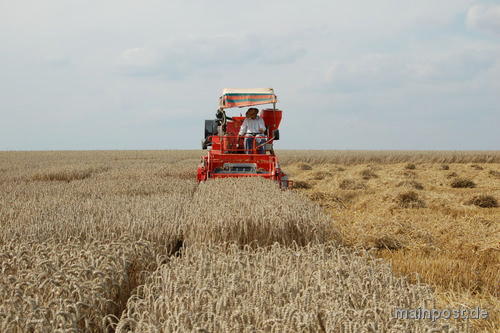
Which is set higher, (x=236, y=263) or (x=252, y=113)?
(x=252, y=113)

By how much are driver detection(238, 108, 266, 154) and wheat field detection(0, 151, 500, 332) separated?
6.13ft

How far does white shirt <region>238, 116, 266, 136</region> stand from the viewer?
36.8 ft

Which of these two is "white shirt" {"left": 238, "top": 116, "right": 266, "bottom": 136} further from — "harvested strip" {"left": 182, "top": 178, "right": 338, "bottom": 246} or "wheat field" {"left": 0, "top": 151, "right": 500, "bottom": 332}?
"harvested strip" {"left": 182, "top": 178, "right": 338, "bottom": 246}

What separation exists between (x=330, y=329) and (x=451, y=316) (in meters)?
1.08

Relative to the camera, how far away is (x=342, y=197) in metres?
11.8

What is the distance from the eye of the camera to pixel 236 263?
11.4 feet

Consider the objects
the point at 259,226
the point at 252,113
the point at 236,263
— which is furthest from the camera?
the point at 252,113

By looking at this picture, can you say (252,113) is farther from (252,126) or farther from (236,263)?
(236,263)

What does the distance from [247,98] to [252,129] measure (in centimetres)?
77

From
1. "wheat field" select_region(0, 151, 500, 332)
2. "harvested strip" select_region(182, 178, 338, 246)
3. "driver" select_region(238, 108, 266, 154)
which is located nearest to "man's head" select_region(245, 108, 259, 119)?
"driver" select_region(238, 108, 266, 154)

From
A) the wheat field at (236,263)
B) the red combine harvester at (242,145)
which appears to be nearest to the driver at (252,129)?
the red combine harvester at (242,145)

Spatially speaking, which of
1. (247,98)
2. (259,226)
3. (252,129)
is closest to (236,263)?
(259,226)

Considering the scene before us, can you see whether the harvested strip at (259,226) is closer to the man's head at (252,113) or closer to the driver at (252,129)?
the driver at (252,129)

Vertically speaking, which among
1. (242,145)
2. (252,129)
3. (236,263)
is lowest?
(236,263)
